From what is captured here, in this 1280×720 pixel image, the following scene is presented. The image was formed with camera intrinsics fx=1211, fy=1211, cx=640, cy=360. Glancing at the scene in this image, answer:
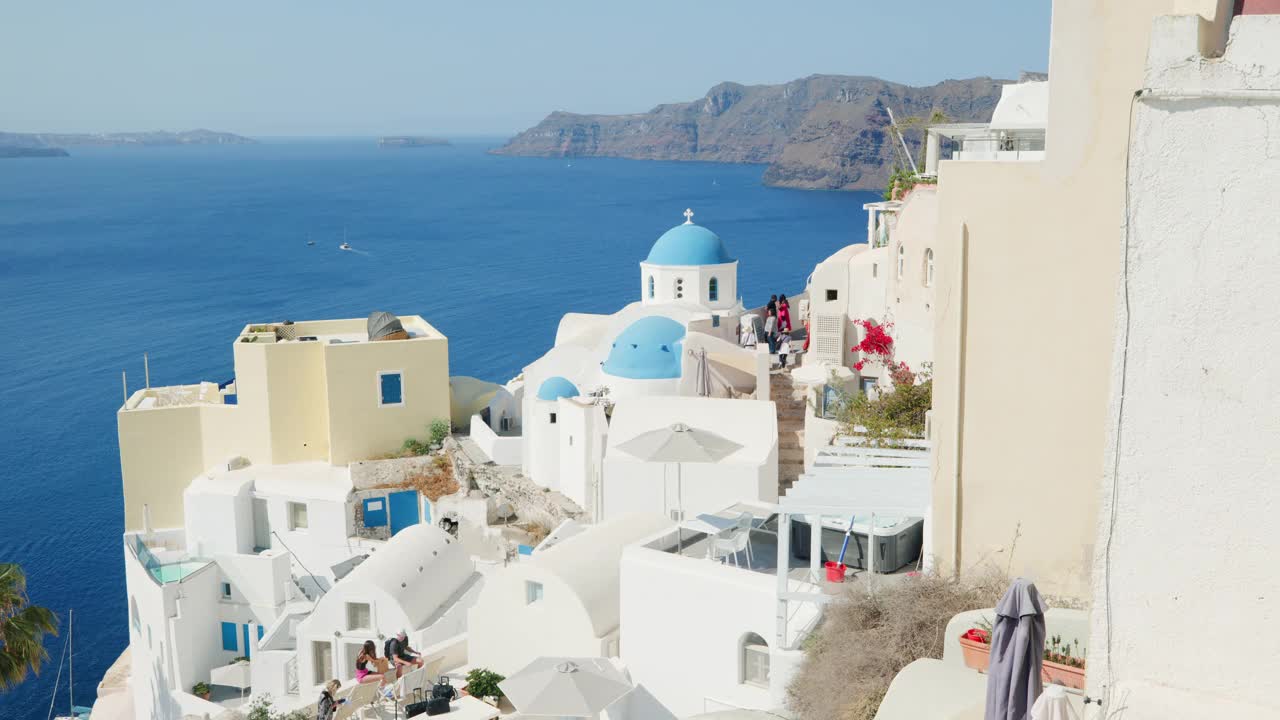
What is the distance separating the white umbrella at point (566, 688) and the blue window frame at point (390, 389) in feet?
45.1

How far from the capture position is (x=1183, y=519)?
5.03m

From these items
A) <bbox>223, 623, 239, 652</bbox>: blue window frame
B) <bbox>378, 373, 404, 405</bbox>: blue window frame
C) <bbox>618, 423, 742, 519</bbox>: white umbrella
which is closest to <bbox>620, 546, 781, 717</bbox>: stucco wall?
<bbox>618, 423, 742, 519</bbox>: white umbrella

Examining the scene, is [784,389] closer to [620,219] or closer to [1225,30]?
[1225,30]

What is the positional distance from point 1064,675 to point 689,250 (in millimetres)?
21847

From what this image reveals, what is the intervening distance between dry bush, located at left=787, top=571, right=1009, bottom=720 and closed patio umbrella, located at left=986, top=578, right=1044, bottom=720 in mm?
2357

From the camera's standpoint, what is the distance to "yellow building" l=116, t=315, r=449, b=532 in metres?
26.1

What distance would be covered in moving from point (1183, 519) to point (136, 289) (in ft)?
274

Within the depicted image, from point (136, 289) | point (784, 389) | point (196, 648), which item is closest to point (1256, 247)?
point (784, 389)

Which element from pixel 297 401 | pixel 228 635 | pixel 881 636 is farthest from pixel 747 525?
pixel 297 401

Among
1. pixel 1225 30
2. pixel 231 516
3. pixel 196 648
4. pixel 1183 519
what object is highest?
pixel 1225 30

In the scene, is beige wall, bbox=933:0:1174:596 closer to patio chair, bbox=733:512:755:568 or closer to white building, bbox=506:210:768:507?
patio chair, bbox=733:512:755:568

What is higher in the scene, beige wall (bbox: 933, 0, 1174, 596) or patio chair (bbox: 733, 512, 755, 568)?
beige wall (bbox: 933, 0, 1174, 596)

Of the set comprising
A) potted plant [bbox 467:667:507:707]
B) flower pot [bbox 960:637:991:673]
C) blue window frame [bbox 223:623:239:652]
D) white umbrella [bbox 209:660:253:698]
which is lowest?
white umbrella [bbox 209:660:253:698]

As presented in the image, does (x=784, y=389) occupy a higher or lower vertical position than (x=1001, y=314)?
lower
